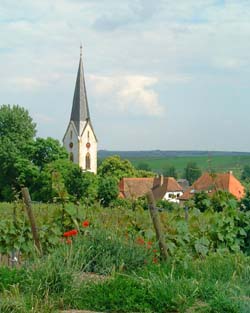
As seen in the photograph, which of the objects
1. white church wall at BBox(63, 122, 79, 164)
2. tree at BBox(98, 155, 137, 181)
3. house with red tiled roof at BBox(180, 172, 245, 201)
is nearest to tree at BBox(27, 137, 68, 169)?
tree at BBox(98, 155, 137, 181)

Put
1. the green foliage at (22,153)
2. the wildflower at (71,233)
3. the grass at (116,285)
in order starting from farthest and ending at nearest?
the green foliage at (22,153) < the wildflower at (71,233) < the grass at (116,285)

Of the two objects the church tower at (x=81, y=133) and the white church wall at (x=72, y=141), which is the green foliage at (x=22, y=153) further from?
the white church wall at (x=72, y=141)

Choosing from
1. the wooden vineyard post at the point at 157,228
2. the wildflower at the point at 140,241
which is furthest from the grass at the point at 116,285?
the wooden vineyard post at the point at 157,228

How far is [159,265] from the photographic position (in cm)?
763

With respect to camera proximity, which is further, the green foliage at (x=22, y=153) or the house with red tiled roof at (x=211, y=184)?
the green foliage at (x=22, y=153)

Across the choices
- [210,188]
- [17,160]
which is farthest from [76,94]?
[210,188]

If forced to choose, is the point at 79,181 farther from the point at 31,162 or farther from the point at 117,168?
the point at 117,168

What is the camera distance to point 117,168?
83.4 meters

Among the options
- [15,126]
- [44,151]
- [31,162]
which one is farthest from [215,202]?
[15,126]

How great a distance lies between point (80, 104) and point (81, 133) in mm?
4891

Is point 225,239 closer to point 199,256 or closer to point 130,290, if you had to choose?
point 199,256

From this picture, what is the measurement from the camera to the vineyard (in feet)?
19.8

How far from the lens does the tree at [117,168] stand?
82500 millimetres

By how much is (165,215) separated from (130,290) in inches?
141
